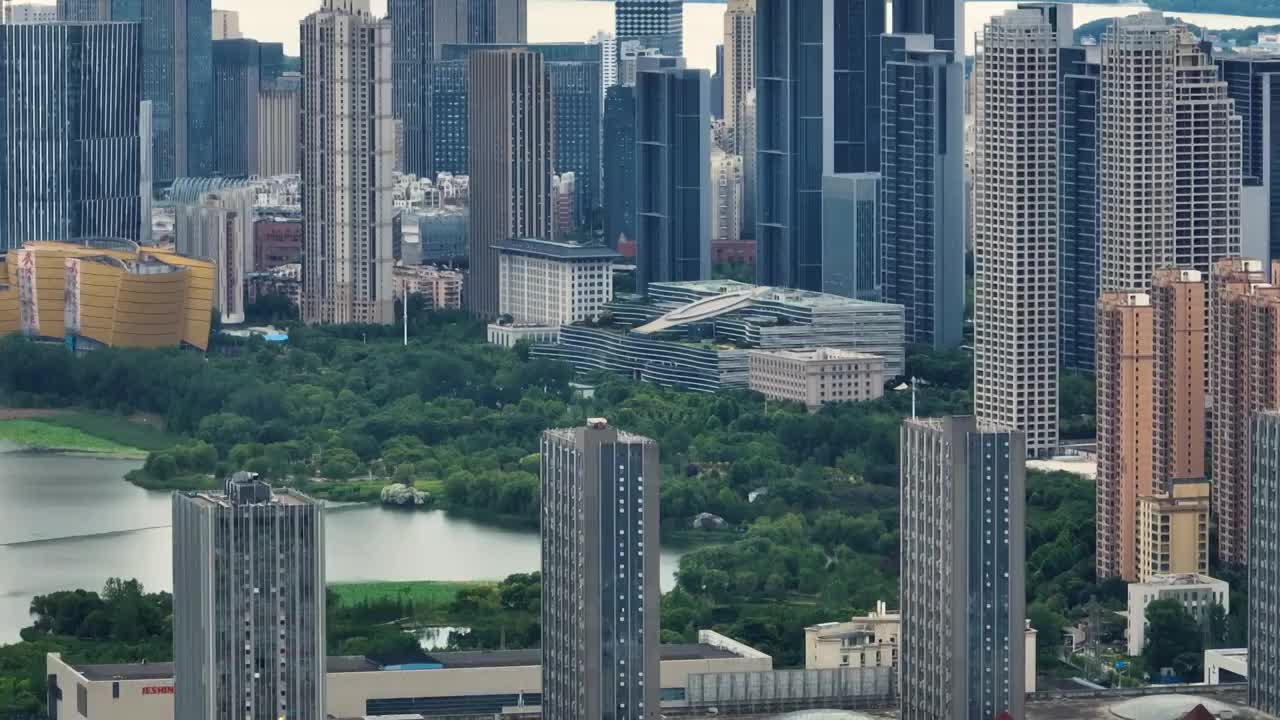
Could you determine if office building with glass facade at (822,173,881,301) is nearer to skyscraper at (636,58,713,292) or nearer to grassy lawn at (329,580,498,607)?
skyscraper at (636,58,713,292)

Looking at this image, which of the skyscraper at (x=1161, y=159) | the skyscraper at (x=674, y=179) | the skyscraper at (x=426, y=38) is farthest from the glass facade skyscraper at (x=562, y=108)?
the skyscraper at (x=1161, y=159)

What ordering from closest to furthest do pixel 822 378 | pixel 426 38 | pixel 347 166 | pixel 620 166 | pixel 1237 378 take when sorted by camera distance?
pixel 1237 378 < pixel 822 378 < pixel 347 166 < pixel 620 166 < pixel 426 38

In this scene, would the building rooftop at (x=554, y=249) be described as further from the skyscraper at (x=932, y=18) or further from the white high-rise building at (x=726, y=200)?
the white high-rise building at (x=726, y=200)

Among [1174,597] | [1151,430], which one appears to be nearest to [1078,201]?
[1151,430]

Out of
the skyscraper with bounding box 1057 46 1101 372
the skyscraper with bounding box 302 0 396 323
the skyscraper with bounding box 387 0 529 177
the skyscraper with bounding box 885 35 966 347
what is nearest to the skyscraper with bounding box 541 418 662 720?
the skyscraper with bounding box 1057 46 1101 372

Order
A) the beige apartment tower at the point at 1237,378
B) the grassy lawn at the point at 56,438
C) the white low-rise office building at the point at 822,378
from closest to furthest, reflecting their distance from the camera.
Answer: the beige apartment tower at the point at 1237,378
the grassy lawn at the point at 56,438
the white low-rise office building at the point at 822,378

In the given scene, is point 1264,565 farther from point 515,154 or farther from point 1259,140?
point 515,154

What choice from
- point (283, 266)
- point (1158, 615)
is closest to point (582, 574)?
point (1158, 615)
